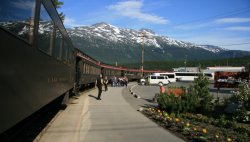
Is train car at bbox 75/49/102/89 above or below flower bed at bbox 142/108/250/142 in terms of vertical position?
above

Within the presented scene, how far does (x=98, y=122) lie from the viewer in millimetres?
12625

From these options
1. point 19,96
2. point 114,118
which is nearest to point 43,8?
point 19,96

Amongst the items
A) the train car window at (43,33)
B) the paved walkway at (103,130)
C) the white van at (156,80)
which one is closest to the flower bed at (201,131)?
the paved walkway at (103,130)

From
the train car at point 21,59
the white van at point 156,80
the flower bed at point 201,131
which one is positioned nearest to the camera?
the train car at point 21,59

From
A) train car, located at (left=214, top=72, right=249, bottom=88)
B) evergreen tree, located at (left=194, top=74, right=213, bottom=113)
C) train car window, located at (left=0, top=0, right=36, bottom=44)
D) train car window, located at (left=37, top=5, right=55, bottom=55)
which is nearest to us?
train car window, located at (left=0, top=0, right=36, bottom=44)

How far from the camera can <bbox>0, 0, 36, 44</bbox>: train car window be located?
4.66 metres

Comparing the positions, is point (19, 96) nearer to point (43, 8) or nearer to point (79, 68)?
point (43, 8)

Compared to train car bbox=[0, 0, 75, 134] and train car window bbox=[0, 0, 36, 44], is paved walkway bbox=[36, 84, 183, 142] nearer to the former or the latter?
train car bbox=[0, 0, 75, 134]

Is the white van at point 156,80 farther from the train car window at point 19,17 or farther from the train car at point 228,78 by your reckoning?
the train car window at point 19,17

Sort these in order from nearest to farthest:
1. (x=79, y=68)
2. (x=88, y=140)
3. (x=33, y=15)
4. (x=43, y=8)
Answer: (x=33, y=15)
(x=43, y=8)
(x=88, y=140)
(x=79, y=68)

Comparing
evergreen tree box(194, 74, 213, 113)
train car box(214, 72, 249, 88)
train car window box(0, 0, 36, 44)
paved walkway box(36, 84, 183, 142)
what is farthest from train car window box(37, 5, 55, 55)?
train car box(214, 72, 249, 88)

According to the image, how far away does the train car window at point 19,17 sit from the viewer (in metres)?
4.66

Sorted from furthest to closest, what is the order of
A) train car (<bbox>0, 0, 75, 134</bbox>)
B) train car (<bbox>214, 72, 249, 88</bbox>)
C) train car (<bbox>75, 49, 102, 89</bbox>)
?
train car (<bbox>214, 72, 249, 88</bbox>) → train car (<bbox>75, 49, 102, 89</bbox>) → train car (<bbox>0, 0, 75, 134</bbox>)

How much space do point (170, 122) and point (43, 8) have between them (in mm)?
6865
